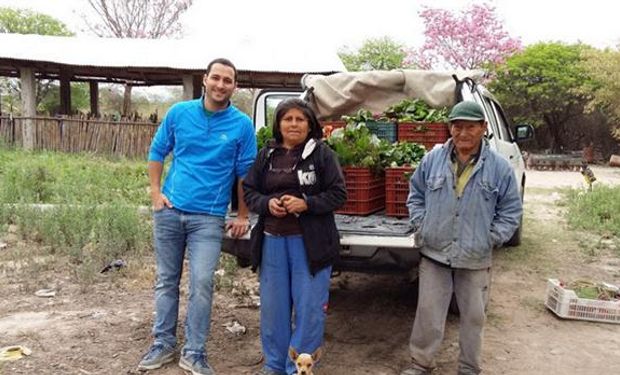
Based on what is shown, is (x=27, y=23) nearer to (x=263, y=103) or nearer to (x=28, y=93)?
(x=28, y=93)

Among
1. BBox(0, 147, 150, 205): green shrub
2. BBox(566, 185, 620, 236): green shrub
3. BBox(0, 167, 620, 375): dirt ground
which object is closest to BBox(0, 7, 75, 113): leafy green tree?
BBox(0, 147, 150, 205): green shrub

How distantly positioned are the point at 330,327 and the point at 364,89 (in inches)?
96.0

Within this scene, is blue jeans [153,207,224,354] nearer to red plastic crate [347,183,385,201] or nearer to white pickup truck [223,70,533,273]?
white pickup truck [223,70,533,273]

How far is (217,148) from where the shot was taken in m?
3.55

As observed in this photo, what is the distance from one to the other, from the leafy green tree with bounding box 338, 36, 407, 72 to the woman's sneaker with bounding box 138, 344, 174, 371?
113 feet

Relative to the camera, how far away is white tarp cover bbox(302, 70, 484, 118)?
5594 mm

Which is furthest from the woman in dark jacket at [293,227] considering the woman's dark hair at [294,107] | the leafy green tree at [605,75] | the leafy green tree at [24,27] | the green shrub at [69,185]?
the leafy green tree at [24,27]

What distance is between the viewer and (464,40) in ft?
105

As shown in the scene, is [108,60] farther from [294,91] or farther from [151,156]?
[151,156]

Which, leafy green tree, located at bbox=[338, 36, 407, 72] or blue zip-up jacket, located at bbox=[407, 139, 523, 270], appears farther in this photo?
leafy green tree, located at bbox=[338, 36, 407, 72]

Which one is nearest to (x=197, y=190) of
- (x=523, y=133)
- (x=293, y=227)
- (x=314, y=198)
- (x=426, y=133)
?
(x=293, y=227)

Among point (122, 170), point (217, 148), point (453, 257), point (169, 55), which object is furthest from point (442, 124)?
point (169, 55)

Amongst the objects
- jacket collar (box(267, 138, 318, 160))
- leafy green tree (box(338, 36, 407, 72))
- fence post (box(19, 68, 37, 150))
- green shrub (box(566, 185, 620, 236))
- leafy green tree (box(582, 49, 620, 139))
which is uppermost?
leafy green tree (box(338, 36, 407, 72))

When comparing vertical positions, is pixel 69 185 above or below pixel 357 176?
below
